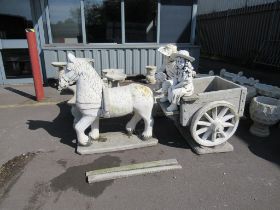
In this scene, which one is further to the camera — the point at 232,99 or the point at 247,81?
the point at 247,81

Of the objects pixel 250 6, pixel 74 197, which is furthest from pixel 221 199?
pixel 250 6

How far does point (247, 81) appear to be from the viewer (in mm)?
5273

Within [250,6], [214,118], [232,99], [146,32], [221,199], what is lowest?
[221,199]

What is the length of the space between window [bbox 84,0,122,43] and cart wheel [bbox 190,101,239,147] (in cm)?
463

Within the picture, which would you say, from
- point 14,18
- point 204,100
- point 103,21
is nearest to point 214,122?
point 204,100

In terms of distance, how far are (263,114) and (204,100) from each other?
1.17m

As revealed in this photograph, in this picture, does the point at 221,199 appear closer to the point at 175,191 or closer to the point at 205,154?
the point at 175,191

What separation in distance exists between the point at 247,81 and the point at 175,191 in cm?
346

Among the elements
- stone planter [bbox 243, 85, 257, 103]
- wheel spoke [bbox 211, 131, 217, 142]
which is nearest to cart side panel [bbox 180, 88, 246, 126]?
wheel spoke [bbox 211, 131, 217, 142]

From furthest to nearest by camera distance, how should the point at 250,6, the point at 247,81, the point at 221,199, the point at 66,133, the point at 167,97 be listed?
the point at 250,6 → the point at 247,81 → the point at 66,133 → the point at 167,97 → the point at 221,199

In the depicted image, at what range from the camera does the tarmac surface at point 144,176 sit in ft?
8.86

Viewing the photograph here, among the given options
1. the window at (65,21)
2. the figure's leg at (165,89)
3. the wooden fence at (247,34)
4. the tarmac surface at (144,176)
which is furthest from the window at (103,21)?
the wooden fence at (247,34)

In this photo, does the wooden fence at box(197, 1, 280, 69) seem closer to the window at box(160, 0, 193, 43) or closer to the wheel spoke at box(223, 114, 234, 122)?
the window at box(160, 0, 193, 43)

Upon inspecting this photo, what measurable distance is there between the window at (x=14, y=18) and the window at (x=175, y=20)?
3882 mm
